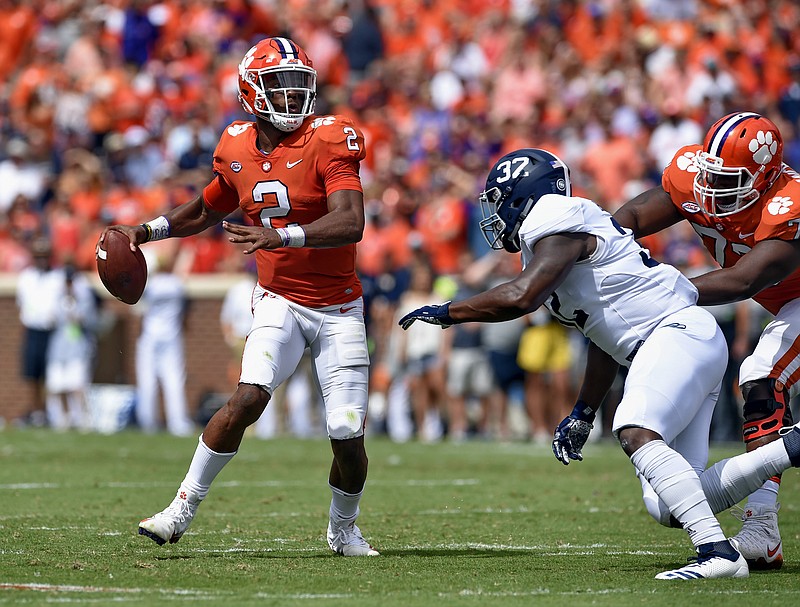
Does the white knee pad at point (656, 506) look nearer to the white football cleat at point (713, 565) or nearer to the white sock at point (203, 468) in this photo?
the white football cleat at point (713, 565)

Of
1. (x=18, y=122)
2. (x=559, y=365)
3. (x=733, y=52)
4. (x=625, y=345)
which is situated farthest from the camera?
(x=18, y=122)

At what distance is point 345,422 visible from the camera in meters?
6.23

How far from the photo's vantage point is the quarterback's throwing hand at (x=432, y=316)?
17.7ft

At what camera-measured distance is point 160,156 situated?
17.9m

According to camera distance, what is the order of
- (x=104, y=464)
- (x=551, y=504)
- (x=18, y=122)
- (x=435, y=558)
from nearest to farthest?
(x=435, y=558)
(x=551, y=504)
(x=104, y=464)
(x=18, y=122)

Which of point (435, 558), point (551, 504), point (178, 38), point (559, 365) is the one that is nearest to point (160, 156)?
point (178, 38)

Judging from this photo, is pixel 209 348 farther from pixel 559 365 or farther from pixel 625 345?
pixel 625 345

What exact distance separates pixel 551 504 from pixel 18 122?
13.2m

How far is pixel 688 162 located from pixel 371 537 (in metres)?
2.50

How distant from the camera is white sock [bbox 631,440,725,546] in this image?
17.7 feet

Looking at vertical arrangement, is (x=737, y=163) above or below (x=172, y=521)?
above

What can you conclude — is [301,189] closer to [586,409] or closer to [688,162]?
[586,409]

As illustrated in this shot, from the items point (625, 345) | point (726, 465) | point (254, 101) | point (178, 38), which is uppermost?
point (178, 38)

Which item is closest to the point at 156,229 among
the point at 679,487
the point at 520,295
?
the point at 520,295
